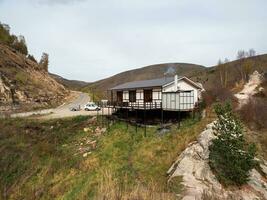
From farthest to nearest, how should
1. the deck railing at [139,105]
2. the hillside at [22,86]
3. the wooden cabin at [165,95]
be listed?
the hillside at [22,86], the deck railing at [139,105], the wooden cabin at [165,95]

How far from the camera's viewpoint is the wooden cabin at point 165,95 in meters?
28.8

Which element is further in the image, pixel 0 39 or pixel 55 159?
pixel 0 39

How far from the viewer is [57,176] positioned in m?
23.6

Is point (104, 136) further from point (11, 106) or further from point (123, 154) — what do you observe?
point (11, 106)

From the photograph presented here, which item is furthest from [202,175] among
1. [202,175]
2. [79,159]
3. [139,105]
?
[139,105]

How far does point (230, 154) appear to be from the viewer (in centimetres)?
1769

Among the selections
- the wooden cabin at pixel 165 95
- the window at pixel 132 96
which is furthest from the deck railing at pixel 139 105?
the window at pixel 132 96

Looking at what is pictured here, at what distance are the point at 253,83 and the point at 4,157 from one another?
36.5 metres

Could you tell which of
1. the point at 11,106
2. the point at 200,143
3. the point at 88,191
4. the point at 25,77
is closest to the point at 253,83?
the point at 200,143

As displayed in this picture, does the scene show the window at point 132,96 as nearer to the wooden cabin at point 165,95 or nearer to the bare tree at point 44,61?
the wooden cabin at point 165,95

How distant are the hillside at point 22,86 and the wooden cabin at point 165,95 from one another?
25387mm

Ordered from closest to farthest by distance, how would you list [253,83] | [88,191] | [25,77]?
1. [88,191]
2. [253,83]
3. [25,77]

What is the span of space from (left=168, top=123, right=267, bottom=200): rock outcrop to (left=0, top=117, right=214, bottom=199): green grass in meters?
0.88

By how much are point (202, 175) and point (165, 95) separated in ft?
42.4
